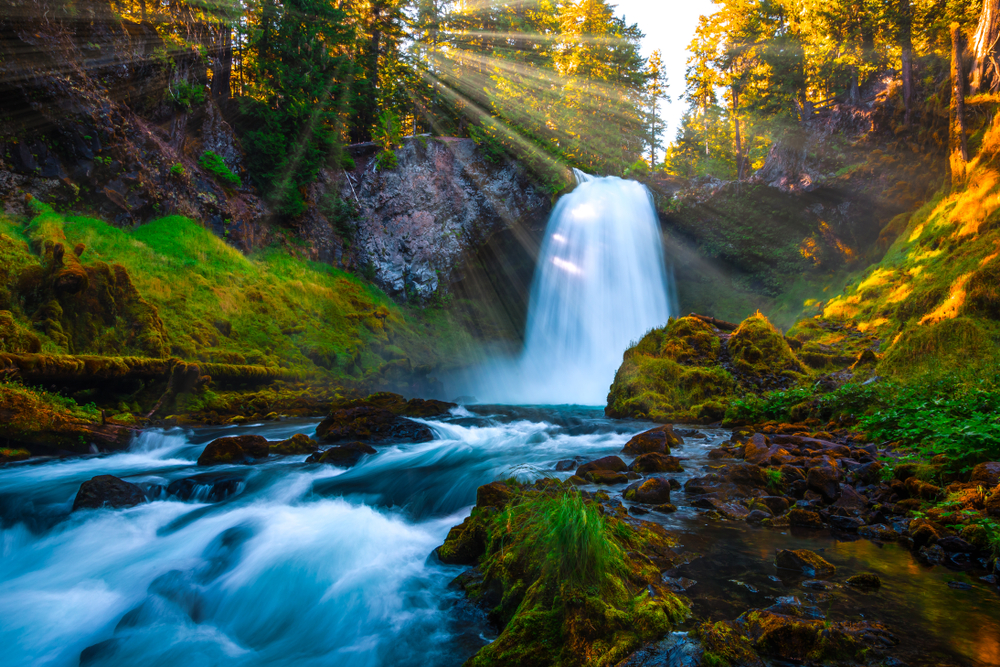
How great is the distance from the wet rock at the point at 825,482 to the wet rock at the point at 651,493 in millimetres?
1343

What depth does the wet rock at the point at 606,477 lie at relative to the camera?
17.7 ft

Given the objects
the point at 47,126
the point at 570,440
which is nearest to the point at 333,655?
the point at 570,440

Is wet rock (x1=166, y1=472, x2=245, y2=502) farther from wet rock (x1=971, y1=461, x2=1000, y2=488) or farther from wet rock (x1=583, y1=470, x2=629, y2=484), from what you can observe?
wet rock (x1=971, y1=461, x2=1000, y2=488)

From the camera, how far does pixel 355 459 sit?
7484 millimetres

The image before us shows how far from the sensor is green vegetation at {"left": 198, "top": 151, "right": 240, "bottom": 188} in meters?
17.7

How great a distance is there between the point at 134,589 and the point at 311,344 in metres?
12.2

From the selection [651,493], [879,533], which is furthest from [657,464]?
[879,533]

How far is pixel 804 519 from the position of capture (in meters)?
4.12

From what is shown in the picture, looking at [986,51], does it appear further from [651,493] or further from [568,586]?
[568,586]

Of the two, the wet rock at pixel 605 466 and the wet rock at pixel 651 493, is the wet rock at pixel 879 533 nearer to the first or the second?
the wet rock at pixel 651 493

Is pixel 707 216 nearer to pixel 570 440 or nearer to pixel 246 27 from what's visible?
pixel 570 440

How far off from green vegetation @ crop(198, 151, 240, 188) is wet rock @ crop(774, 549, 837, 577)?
67.7ft

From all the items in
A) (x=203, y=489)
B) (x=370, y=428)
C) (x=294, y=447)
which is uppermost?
(x=203, y=489)

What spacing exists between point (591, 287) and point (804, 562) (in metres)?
22.4
